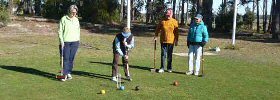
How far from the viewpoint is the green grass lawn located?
10294mm

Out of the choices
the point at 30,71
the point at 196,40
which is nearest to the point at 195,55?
the point at 196,40

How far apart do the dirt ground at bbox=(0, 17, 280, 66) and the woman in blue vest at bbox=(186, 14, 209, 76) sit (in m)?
4.99

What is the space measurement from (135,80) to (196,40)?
87.7 inches

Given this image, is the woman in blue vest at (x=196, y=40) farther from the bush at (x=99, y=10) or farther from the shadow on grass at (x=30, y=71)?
the bush at (x=99, y=10)

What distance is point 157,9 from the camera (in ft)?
202

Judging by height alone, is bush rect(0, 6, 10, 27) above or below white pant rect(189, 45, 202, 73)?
above

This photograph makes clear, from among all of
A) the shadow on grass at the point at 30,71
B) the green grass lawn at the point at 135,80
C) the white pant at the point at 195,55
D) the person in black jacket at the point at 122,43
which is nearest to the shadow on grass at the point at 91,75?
the green grass lawn at the point at 135,80

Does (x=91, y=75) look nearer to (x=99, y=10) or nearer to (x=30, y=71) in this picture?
(x=30, y=71)

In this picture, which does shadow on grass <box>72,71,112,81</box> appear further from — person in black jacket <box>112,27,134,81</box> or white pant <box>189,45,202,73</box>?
white pant <box>189,45,202,73</box>

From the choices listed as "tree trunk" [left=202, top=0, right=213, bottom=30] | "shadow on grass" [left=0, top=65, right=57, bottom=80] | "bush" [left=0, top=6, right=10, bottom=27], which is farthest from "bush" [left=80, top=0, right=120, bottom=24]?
"shadow on grass" [left=0, top=65, right=57, bottom=80]

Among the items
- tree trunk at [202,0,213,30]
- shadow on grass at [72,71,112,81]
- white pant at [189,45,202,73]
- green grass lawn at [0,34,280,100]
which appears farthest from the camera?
tree trunk at [202,0,213,30]

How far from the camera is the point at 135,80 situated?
12.3 meters

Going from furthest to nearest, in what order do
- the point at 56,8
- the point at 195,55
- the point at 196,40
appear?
the point at 56,8 → the point at 195,55 → the point at 196,40

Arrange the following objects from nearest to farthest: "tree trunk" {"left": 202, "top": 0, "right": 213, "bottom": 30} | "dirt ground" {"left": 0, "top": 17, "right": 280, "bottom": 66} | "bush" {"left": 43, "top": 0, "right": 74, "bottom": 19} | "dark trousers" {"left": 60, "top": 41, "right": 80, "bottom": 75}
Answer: "dark trousers" {"left": 60, "top": 41, "right": 80, "bottom": 75}, "dirt ground" {"left": 0, "top": 17, "right": 280, "bottom": 66}, "tree trunk" {"left": 202, "top": 0, "right": 213, "bottom": 30}, "bush" {"left": 43, "top": 0, "right": 74, "bottom": 19}
